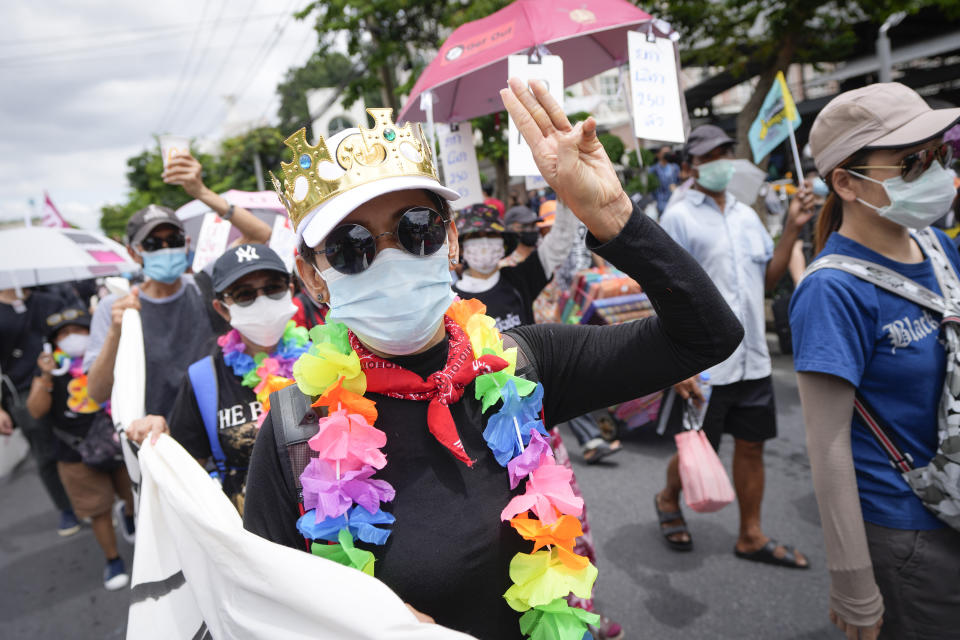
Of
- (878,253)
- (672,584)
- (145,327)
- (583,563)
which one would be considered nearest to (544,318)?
(672,584)

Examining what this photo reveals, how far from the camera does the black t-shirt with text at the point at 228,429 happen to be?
7.60 feet

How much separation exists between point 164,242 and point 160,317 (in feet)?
1.39

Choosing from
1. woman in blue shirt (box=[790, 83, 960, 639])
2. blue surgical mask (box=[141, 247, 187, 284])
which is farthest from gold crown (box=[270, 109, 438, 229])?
blue surgical mask (box=[141, 247, 187, 284])

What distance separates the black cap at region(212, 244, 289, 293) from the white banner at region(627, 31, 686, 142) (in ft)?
6.02

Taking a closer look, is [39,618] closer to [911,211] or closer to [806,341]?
[806,341]

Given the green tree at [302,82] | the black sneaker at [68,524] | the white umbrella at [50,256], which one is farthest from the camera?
the green tree at [302,82]

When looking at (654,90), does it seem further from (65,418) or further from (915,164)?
(65,418)

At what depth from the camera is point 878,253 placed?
75.9 inches

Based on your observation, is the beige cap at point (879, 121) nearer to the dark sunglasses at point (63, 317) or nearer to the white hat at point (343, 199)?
the white hat at point (343, 199)

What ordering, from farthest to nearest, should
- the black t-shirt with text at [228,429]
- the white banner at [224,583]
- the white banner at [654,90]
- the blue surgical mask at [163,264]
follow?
the blue surgical mask at [163,264]
the white banner at [654,90]
the black t-shirt with text at [228,429]
the white banner at [224,583]

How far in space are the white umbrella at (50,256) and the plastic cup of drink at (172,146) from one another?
1.70 metres

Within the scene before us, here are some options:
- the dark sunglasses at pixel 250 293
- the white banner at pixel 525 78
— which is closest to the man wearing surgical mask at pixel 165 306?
the dark sunglasses at pixel 250 293

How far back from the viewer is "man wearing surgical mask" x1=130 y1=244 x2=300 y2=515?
7.64ft

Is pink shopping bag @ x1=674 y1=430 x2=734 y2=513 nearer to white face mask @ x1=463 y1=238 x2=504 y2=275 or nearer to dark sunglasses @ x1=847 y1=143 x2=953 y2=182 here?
white face mask @ x1=463 y1=238 x2=504 y2=275
